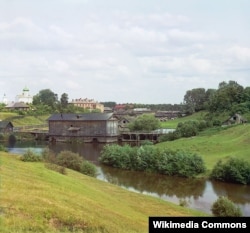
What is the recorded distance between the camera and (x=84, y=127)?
82.4 metres

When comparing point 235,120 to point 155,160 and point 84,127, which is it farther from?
point 155,160

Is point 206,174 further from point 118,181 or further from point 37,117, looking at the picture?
point 37,117

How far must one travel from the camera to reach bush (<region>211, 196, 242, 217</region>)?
2556 cm

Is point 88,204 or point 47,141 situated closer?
point 88,204

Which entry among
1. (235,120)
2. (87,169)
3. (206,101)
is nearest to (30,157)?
(87,169)

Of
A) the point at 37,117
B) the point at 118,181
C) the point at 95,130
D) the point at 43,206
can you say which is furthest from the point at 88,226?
the point at 37,117

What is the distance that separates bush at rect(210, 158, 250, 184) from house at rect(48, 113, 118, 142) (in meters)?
43.0

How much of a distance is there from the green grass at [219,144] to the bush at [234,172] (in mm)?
2899

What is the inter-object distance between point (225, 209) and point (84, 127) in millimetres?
58232

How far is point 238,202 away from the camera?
3109 cm

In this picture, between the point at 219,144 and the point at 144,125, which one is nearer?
the point at 219,144

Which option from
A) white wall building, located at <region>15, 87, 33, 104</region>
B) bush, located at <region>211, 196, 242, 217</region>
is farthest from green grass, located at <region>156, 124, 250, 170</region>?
white wall building, located at <region>15, 87, 33, 104</region>

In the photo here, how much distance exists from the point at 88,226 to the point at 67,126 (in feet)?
232

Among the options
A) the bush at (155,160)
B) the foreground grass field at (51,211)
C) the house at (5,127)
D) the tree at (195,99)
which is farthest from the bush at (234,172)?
the tree at (195,99)
